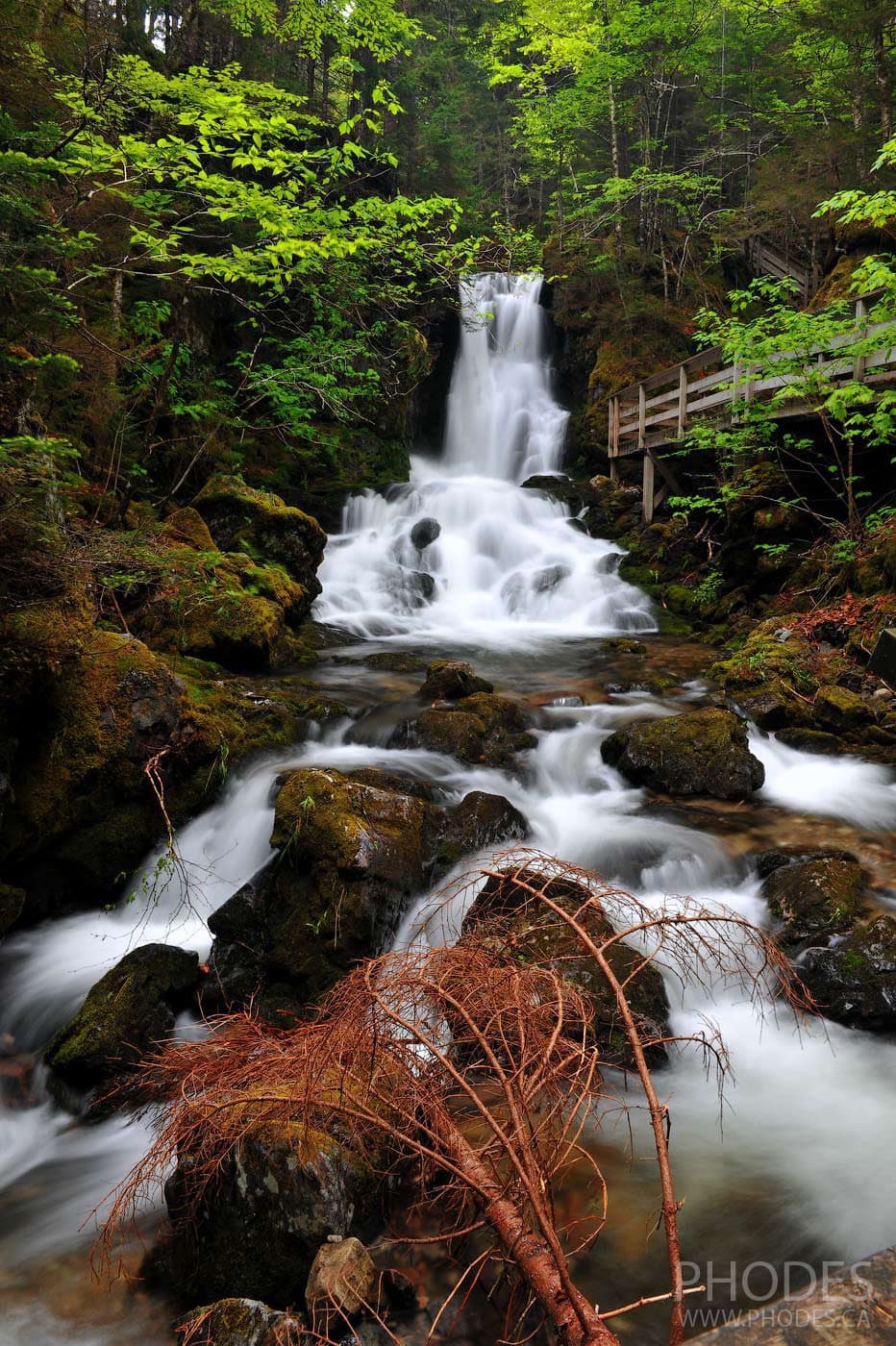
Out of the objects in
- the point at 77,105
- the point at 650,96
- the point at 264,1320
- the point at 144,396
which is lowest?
the point at 264,1320

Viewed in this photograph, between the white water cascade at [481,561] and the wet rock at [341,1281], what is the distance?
9.20 metres

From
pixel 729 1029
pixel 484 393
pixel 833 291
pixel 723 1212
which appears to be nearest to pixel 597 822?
pixel 729 1029

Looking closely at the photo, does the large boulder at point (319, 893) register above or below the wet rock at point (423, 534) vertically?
below

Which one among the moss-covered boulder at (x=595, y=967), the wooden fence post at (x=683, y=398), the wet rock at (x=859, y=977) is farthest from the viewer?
the wooden fence post at (x=683, y=398)

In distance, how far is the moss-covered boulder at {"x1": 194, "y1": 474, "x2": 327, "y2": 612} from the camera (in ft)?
33.6

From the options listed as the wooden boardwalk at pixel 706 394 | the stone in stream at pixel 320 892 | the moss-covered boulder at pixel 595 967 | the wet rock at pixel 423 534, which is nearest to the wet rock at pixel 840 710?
the wooden boardwalk at pixel 706 394

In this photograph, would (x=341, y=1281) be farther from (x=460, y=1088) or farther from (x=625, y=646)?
(x=625, y=646)

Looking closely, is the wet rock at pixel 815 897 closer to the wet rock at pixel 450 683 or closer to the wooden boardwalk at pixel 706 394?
the wet rock at pixel 450 683

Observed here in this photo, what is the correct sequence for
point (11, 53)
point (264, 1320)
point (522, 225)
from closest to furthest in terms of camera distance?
point (264, 1320), point (11, 53), point (522, 225)

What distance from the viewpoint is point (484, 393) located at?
20.5 meters

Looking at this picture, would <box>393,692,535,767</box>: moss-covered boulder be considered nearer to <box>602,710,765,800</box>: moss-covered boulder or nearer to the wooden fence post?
<box>602,710,765,800</box>: moss-covered boulder

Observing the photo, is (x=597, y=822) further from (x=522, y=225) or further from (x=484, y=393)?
(x=522, y=225)

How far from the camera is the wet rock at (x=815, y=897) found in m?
4.33

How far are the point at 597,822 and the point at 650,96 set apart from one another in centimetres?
2547
